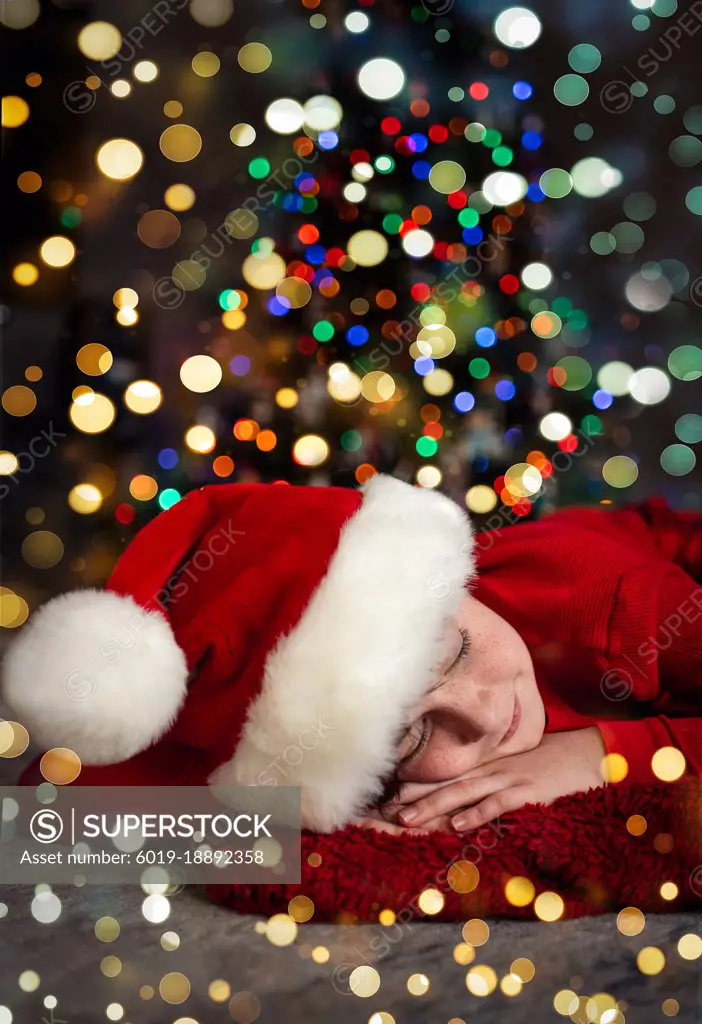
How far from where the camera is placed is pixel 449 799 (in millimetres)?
762

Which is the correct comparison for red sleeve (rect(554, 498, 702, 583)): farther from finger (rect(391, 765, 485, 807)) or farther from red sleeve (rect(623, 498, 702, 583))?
finger (rect(391, 765, 485, 807))

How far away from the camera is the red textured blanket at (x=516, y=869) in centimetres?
66

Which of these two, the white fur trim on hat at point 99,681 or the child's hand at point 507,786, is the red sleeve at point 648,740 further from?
the white fur trim on hat at point 99,681

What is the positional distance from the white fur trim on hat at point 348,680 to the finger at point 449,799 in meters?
0.04

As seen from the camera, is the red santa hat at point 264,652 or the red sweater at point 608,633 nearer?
the red santa hat at point 264,652

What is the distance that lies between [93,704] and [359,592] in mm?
252

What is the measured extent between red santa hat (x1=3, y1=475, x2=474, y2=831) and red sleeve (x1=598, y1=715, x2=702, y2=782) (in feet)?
0.75

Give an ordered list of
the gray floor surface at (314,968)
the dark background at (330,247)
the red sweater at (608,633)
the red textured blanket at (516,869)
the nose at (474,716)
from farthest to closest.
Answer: the dark background at (330,247)
the red sweater at (608,633)
the nose at (474,716)
the red textured blanket at (516,869)
the gray floor surface at (314,968)

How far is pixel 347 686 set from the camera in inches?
27.8

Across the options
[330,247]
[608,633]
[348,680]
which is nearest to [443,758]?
[348,680]

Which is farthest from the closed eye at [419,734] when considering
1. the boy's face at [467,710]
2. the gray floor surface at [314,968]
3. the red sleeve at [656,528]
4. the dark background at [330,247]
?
the dark background at [330,247]

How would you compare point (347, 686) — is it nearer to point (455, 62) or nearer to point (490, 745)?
point (490, 745)

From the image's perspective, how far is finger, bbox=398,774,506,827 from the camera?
29.8 inches

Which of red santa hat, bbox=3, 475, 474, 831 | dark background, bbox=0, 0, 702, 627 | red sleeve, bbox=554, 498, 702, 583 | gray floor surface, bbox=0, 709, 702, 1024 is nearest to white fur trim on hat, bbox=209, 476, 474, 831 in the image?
red santa hat, bbox=3, 475, 474, 831
